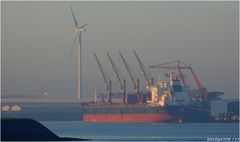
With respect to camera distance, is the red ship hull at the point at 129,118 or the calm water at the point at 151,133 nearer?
the calm water at the point at 151,133

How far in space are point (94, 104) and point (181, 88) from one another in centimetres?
1488

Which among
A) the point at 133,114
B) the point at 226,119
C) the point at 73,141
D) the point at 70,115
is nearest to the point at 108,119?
the point at 133,114

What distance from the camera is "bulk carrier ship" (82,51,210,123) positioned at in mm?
145125

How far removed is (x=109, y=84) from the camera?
16262cm

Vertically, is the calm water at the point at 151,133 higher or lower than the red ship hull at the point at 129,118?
lower

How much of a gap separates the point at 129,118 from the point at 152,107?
3490 millimetres

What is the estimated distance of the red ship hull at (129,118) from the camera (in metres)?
143

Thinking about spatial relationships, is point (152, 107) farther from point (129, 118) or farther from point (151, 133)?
point (151, 133)

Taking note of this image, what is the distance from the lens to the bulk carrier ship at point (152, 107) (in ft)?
476

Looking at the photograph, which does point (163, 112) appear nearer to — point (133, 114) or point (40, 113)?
point (133, 114)

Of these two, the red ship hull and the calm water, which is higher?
the red ship hull

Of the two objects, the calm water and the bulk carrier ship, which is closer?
the calm water

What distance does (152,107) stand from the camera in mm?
146750

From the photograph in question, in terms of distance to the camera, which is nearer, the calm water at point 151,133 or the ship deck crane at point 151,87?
the calm water at point 151,133
